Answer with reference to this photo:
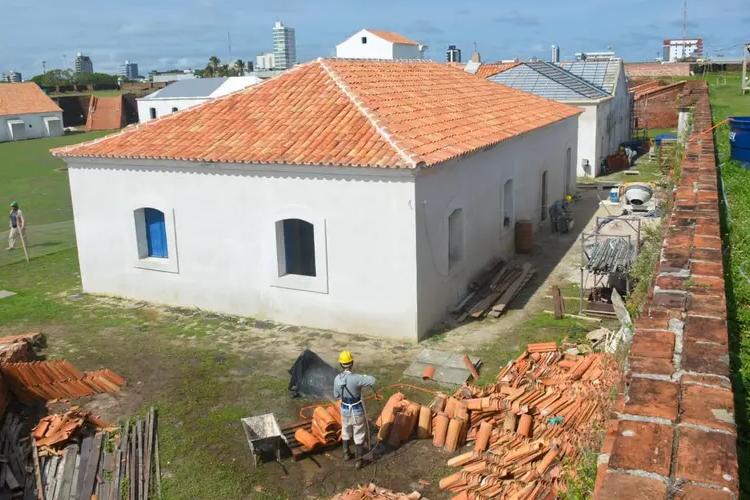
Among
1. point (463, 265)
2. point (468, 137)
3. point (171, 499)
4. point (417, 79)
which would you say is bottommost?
point (171, 499)

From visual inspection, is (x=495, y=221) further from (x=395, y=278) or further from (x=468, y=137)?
(x=395, y=278)

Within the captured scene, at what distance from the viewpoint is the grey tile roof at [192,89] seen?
64312 mm

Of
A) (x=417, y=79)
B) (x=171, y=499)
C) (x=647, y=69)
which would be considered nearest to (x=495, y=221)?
(x=417, y=79)

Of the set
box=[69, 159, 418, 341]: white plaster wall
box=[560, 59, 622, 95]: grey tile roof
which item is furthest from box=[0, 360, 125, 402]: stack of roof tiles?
box=[560, 59, 622, 95]: grey tile roof

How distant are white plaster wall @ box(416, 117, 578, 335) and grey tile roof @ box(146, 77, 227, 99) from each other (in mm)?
48149

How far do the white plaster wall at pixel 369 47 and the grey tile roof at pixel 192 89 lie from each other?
1253 centimetres

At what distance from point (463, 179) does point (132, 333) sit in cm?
762

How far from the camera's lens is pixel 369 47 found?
219 ft

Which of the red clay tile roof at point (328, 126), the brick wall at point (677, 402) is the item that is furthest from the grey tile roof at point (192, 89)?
the brick wall at point (677, 402)

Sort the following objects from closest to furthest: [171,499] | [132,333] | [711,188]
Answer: [171,499]
[711,188]
[132,333]

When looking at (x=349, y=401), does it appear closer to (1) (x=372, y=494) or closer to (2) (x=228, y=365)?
(1) (x=372, y=494)

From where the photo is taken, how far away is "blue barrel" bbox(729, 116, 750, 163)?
16.8 metres

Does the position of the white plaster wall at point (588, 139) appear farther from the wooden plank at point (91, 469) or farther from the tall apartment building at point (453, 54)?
the tall apartment building at point (453, 54)

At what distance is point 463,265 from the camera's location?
1521 centimetres
